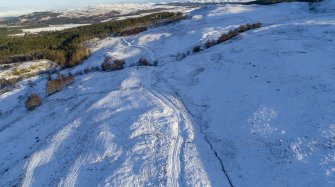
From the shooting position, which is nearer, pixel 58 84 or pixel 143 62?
pixel 58 84

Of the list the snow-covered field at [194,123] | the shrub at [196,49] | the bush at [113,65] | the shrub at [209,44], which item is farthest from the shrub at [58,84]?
the shrub at [209,44]

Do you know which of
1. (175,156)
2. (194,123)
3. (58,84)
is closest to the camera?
(175,156)

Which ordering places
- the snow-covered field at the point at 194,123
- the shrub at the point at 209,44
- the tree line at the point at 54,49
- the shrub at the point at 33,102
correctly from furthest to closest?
1. the tree line at the point at 54,49
2. the shrub at the point at 209,44
3. the shrub at the point at 33,102
4. the snow-covered field at the point at 194,123

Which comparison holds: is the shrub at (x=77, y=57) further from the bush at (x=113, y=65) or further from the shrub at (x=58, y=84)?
the shrub at (x=58, y=84)

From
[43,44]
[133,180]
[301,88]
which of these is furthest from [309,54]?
[43,44]

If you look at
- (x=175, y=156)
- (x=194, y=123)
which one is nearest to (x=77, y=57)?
(x=194, y=123)

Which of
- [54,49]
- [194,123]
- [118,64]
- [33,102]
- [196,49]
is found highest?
[196,49]

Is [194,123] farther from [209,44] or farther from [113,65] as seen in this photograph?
[209,44]

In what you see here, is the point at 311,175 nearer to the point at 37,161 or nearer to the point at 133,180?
the point at 133,180

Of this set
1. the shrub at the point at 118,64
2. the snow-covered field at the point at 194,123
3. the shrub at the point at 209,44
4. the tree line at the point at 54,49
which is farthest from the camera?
the tree line at the point at 54,49
